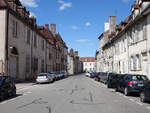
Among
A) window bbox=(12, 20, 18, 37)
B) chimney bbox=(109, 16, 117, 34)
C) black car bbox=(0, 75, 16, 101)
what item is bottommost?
black car bbox=(0, 75, 16, 101)

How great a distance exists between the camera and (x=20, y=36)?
95.6 feet

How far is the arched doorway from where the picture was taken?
1007 inches

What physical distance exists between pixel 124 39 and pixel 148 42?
377 inches

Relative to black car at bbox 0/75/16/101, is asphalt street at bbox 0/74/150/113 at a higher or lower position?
lower

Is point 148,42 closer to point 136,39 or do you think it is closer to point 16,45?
point 136,39

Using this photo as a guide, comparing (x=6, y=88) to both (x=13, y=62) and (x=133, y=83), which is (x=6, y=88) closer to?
(x=133, y=83)

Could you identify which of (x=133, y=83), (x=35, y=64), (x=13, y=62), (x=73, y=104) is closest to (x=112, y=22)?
(x=35, y=64)

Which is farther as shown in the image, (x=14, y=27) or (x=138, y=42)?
(x=14, y=27)

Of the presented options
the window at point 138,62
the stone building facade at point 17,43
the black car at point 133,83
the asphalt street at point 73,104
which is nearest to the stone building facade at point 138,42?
the window at point 138,62

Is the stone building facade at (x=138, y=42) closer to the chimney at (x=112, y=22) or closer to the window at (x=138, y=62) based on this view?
the window at (x=138, y=62)

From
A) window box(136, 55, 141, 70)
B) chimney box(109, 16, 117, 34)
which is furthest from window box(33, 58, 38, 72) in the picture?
chimney box(109, 16, 117, 34)

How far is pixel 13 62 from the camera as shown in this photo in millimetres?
26719

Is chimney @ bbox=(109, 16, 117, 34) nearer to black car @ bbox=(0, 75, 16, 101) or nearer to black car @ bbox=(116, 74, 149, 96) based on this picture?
black car @ bbox=(116, 74, 149, 96)

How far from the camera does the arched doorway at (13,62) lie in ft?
83.9
